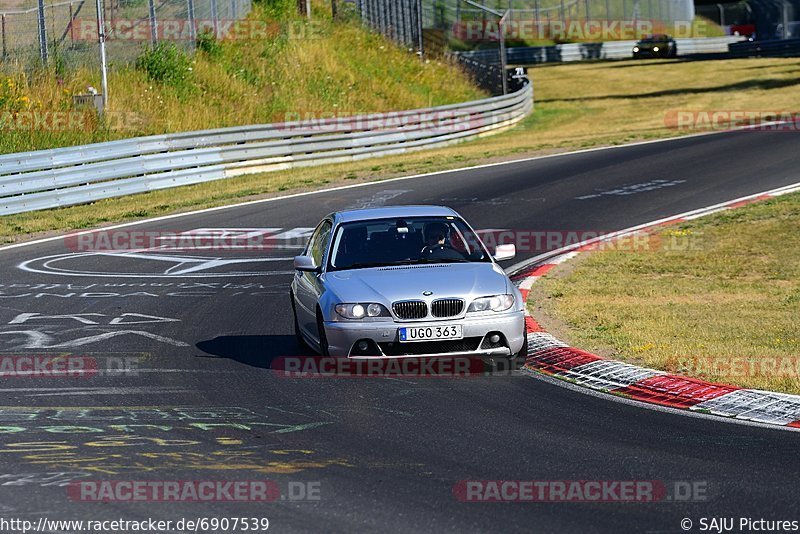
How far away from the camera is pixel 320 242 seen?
12.0 meters

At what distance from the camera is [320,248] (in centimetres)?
1181

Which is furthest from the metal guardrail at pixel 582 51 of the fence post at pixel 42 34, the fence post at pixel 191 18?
the fence post at pixel 42 34

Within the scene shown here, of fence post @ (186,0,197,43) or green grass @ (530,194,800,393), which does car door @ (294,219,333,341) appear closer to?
green grass @ (530,194,800,393)

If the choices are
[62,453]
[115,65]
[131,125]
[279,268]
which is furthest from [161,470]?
[115,65]

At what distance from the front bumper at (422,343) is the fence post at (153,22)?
78.2ft

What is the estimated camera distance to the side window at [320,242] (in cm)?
1159

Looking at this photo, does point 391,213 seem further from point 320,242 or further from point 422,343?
point 422,343

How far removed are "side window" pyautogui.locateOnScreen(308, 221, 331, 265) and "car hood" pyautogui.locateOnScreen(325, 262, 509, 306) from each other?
2.51 feet

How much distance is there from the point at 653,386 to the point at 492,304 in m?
1.56

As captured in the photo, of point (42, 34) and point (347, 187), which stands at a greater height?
point (42, 34)

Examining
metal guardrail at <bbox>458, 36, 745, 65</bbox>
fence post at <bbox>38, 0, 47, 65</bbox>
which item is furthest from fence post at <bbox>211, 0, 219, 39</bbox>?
metal guardrail at <bbox>458, 36, 745, 65</bbox>

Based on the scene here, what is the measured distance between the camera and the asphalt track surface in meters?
6.33

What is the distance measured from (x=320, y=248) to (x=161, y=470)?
495 cm

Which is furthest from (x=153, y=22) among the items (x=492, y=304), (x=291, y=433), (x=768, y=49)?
(x=768, y=49)
